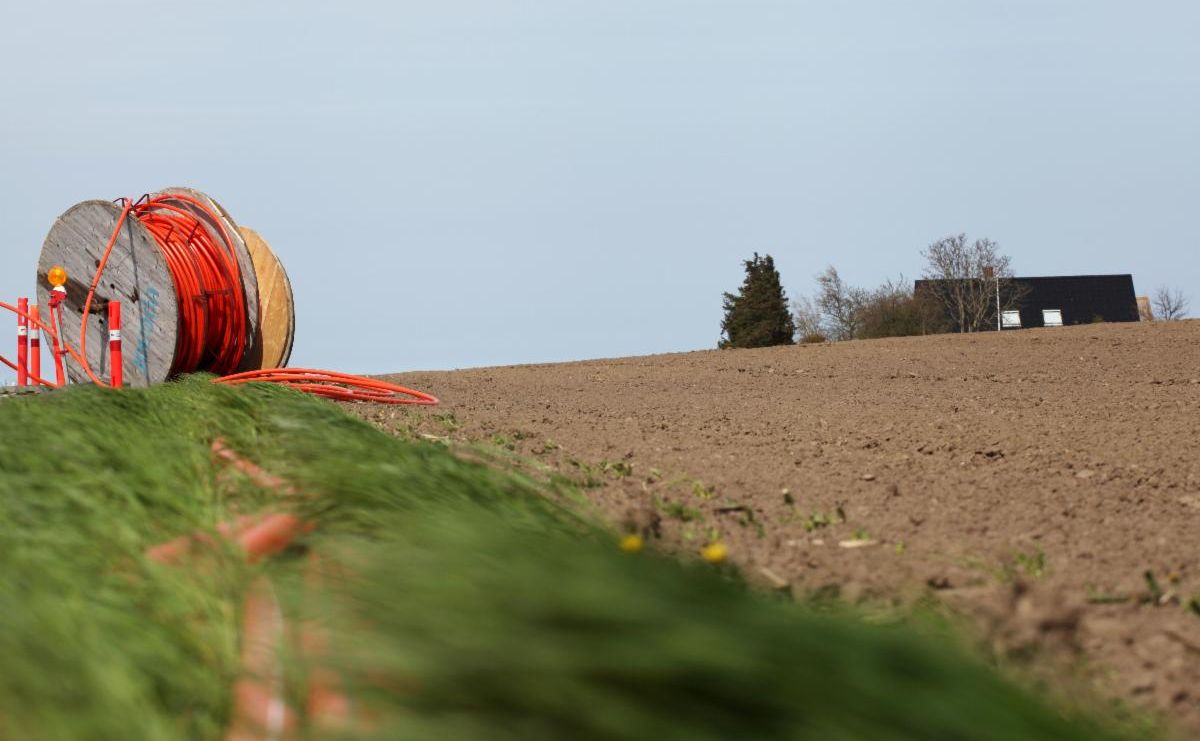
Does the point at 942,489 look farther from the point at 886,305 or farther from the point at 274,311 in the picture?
the point at 886,305

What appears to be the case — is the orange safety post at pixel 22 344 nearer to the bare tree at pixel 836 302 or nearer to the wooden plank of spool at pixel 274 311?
the wooden plank of spool at pixel 274 311

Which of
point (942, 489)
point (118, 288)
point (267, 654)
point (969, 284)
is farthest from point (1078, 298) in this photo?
point (267, 654)

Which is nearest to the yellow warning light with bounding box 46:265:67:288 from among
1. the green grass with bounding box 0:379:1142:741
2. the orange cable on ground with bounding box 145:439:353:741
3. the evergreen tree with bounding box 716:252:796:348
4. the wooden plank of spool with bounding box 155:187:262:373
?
the wooden plank of spool with bounding box 155:187:262:373

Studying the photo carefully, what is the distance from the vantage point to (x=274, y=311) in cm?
1284

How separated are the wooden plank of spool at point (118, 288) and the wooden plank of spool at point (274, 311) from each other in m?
1.14

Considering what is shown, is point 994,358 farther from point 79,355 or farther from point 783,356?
point 79,355

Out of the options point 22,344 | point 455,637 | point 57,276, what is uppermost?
point 57,276

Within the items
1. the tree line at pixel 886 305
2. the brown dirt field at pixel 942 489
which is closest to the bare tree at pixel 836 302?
the tree line at pixel 886 305

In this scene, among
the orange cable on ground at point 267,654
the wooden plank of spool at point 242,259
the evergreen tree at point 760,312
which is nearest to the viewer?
the orange cable on ground at point 267,654

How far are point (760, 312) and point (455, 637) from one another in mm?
33198

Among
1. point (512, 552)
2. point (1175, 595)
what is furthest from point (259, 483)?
point (1175, 595)

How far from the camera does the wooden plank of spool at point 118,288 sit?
1171 centimetres

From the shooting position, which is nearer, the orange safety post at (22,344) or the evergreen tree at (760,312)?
the orange safety post at (22,344)

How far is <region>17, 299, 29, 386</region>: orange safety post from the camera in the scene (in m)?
12.5
